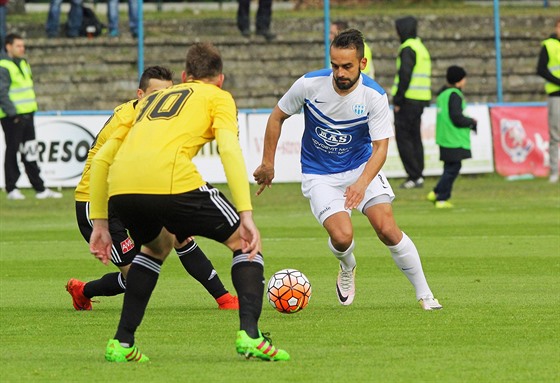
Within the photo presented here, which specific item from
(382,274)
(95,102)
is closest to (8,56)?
(95,102)

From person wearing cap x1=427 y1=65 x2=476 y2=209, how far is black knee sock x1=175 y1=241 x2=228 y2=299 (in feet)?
27.4

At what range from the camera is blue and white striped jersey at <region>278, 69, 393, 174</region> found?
9.01 meters

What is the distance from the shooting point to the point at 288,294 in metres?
8.95

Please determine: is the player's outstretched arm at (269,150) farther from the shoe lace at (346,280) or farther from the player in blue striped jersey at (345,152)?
the shoe lace at (346,280)

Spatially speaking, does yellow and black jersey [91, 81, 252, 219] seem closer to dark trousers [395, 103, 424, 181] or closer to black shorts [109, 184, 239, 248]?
black shorts [109, 184, 239, 248]

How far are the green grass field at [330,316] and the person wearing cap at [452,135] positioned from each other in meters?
1.23

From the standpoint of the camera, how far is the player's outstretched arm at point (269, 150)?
8.80m

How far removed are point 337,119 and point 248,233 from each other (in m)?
2.83

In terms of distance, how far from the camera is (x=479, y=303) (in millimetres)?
9242

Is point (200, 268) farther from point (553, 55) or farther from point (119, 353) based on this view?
point (553, 55)

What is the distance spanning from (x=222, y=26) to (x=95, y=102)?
3.46 metres

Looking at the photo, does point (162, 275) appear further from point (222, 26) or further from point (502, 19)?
point (502, 19)

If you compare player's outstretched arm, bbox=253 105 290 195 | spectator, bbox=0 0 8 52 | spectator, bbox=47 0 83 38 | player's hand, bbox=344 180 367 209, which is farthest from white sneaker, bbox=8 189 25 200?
player's hand, bbox=344 180 367 209

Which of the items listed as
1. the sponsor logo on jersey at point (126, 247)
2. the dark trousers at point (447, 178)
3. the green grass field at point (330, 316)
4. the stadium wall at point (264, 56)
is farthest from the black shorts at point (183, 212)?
the stadium wall at point (264, 56)
